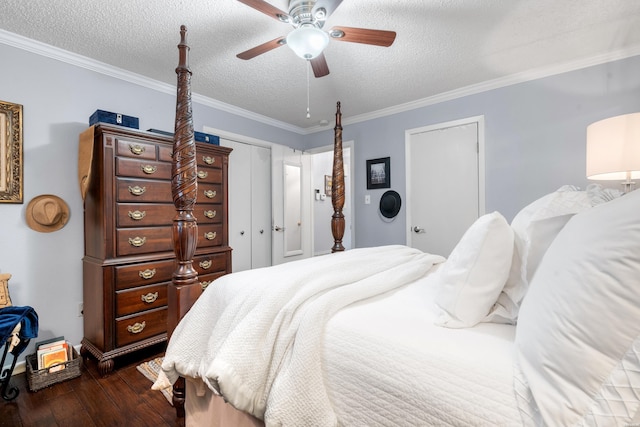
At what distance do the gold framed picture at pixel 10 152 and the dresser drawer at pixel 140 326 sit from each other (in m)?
1.19

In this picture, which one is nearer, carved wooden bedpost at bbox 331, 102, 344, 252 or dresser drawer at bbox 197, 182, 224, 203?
carved wooden bedpost at bbox 331, 102, 344, 252

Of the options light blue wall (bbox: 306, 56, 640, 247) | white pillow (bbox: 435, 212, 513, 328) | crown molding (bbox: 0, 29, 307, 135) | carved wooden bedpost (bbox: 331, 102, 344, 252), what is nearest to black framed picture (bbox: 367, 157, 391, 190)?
light blue wall (bbox: 306, 56, 640, 247)

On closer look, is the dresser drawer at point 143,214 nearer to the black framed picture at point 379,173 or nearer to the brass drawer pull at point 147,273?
the brass drawer pull at point 147,273

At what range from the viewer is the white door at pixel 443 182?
318 centimetres

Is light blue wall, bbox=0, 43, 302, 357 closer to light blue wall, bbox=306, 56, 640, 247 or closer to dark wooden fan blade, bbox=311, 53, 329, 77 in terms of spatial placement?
dark wooden fan blade, bbox=311, 53, 329, 77

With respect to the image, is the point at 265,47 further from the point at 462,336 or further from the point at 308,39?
the point at 462,336

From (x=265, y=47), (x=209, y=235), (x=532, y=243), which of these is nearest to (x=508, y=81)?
(x=265, y=47)

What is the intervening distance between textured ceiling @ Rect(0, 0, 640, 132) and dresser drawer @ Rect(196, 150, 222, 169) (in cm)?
76

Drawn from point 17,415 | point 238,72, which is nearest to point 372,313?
point 17,415

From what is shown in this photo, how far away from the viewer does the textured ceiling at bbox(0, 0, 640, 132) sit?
191 centimetres

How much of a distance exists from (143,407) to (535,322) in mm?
2087

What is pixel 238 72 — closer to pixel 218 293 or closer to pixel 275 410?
pixel 218 293

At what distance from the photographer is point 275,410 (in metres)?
0.88

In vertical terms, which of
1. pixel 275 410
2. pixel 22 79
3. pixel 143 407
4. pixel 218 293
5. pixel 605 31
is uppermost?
pixel 605 31
